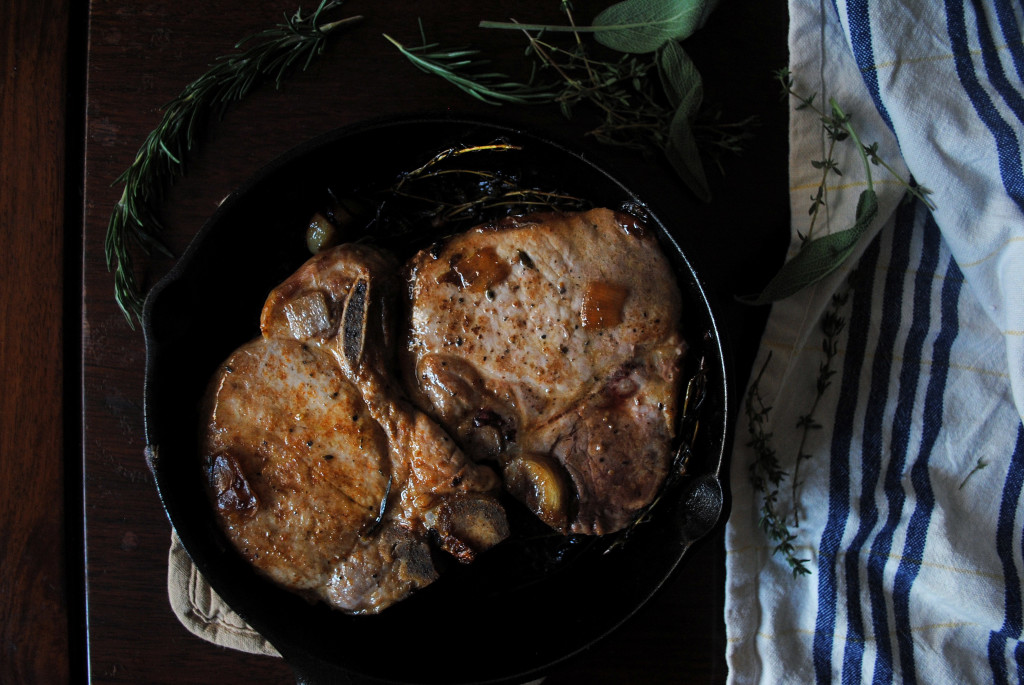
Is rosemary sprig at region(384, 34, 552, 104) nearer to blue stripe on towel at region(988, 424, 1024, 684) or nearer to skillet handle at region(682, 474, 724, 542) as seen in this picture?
skillet handle at region(682, 474, 724, 542)

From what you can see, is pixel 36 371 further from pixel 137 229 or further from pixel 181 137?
pixel 181 137

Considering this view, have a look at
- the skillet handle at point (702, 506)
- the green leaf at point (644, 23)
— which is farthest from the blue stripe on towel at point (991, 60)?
the skillet handle at point (702, 506)

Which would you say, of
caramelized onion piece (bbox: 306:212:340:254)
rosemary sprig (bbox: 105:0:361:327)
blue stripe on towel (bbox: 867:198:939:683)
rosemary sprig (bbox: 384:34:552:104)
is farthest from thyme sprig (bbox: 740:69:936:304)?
rosemary sprig (bbox: 105:0:361:327)

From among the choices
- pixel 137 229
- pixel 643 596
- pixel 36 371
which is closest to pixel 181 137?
pixel 137 229

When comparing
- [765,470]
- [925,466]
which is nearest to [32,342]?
[765,470]

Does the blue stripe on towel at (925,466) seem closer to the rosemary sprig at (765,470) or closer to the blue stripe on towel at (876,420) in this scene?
the blue stripe on towel at (876,420)

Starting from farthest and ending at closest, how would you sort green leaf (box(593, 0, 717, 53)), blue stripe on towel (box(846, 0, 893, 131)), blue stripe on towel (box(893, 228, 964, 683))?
blue stripe on towel (box(893, 228, 964, 683)) → blue stripe on towel (box(846, 0, 893, 131)) → green leaf (box(593, 0, 717, 53))
